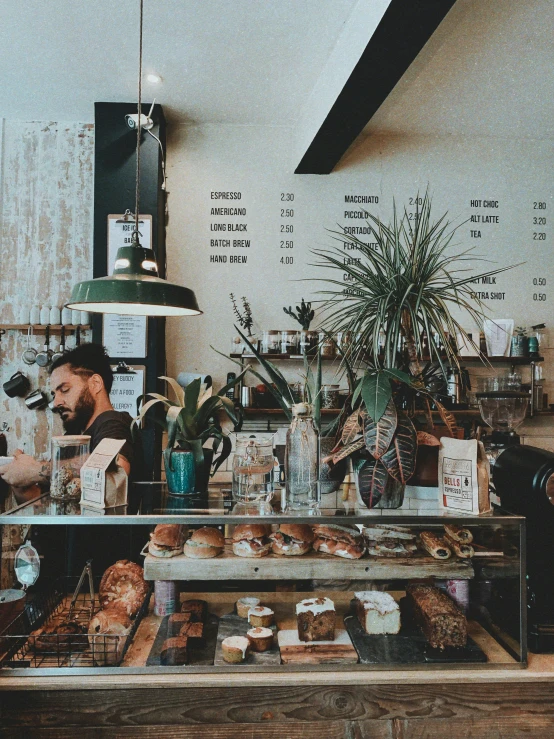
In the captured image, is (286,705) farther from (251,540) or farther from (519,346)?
(519,346)

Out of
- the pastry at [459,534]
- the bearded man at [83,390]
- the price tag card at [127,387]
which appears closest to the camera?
the pastry at [459,534]

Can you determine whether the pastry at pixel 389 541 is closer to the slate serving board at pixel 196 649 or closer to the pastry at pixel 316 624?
the pastry at pixel 316 624

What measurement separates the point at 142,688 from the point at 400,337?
4.02ft

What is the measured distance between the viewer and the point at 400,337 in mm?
1886

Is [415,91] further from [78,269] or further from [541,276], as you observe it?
[78,269]

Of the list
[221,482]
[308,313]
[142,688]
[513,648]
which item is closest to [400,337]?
[221,482]

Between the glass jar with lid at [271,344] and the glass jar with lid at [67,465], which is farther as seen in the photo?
the glass jar with lid at [271,344]

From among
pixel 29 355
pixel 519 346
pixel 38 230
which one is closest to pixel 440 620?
pixel 519 346

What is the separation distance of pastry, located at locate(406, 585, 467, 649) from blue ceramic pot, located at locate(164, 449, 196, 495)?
73 cm

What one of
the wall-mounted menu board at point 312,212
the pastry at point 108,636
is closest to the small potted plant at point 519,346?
the wall-mounted menu board at point 312,212

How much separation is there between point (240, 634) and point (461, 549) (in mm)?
655

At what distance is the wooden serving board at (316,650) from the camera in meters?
1.50

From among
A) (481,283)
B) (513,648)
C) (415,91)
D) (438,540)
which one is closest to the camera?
(513,648)

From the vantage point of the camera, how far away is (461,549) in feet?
5.37
